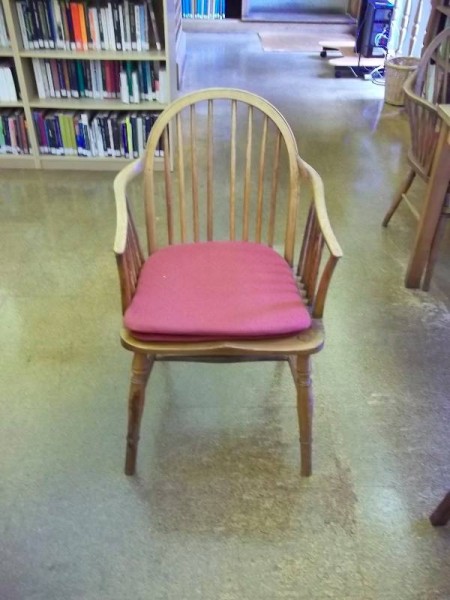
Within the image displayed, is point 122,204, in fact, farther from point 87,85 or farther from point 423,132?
point 87,85

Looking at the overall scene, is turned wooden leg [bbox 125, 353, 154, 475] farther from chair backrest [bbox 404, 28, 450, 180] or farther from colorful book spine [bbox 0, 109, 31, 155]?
colorful book spine [bbox 0, 109, 31, 155]

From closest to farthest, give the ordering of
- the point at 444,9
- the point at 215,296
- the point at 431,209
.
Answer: the point at 215,296
the point at 431,209
the point at 444,9

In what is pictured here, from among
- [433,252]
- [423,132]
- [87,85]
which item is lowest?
[433,252]

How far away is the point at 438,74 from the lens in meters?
2.89

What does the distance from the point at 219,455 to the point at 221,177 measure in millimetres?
1996

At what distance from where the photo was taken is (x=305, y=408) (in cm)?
135

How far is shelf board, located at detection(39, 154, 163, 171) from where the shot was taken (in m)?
3.19

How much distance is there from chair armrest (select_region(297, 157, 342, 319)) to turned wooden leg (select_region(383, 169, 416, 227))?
3.81 feet

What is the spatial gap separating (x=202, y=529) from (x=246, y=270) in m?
0.67

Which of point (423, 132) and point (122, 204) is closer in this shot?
point (122, 204)

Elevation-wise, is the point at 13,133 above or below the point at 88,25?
below

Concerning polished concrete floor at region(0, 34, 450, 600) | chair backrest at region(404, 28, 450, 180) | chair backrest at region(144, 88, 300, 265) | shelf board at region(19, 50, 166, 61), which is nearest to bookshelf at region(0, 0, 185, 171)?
shelf board at region(19, 50, 166, 61)

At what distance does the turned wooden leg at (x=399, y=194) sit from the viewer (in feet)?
7.95

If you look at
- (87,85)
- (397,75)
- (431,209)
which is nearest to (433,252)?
(431,209)
